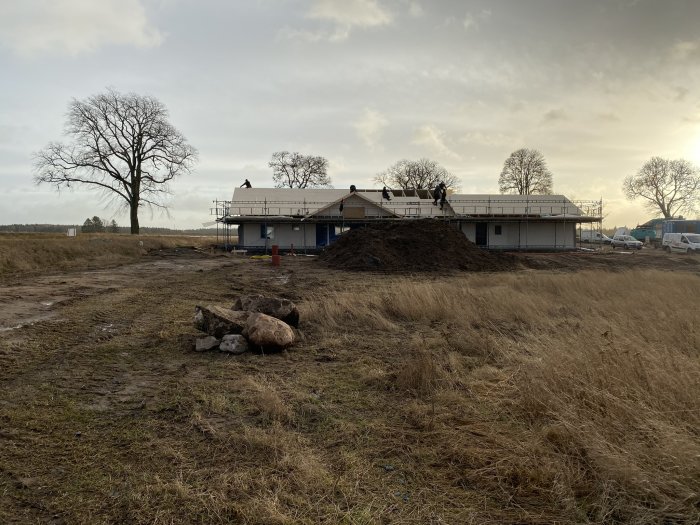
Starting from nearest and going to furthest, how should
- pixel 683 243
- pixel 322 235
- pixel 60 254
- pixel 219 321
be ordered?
pixel 219 321 → pixel 60 254 → pixel 322 235 → pixel 683 243

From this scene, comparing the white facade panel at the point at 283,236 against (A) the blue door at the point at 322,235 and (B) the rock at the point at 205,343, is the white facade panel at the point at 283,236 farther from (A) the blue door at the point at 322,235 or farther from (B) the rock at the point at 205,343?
(B) the rock at the point at 205,343

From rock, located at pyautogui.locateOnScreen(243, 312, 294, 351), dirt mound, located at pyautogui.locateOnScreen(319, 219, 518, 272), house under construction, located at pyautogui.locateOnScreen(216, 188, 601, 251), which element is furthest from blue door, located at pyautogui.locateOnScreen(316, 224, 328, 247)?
rock, located at pyautogui.locateOnScreen(243, 312, 294, 351)

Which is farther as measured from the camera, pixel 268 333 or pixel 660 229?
pixel 660 229

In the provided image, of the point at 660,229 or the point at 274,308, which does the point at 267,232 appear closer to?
the point at 274,308

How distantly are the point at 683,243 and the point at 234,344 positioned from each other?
155 ft

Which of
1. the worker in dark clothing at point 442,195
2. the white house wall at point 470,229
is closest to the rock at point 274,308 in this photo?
the worker in dark clothing at point 442,195

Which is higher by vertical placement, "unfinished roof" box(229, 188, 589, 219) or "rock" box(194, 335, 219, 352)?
"unfinished roof" box(229, 188, 589, 219)

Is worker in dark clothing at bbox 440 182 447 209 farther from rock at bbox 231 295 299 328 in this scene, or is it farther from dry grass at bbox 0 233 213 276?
rock at bbox 231 295 299 328

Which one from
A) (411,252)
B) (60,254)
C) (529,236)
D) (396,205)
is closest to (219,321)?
(411,252)

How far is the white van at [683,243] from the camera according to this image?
3950cm

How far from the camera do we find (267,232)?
39.1m

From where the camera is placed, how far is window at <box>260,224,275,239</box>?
128 feet

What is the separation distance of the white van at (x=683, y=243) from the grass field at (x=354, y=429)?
3981 centimetres

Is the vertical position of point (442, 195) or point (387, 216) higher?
point (442, 195)
